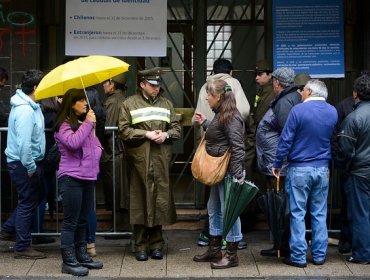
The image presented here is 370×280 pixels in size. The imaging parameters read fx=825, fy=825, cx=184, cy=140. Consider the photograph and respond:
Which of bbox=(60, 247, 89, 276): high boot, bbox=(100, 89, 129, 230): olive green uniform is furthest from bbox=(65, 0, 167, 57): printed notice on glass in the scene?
bbox=(60, 247, 89, 276): high boot

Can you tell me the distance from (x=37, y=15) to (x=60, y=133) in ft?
8.64

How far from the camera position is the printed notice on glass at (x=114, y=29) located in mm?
9883

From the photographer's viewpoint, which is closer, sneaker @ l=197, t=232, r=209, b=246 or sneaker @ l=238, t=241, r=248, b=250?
sneaker @ l=238, t=241, r=248, b=250

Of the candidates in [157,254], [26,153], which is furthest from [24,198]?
[157,254]

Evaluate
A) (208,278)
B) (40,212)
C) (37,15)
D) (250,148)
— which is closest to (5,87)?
(37,15)

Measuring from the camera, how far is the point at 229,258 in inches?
322

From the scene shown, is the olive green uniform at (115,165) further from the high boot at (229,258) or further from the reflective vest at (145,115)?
the high boot at (229,258)

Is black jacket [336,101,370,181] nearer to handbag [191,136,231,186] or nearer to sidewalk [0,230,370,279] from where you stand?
sidewalk [0,230,370,279]

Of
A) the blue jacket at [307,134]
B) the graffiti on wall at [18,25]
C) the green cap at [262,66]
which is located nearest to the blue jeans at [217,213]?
the blue jacket at [307,134]

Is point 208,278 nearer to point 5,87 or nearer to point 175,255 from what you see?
point 175,255

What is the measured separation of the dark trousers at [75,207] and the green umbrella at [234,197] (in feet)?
4.33

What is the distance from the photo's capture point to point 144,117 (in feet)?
27.5

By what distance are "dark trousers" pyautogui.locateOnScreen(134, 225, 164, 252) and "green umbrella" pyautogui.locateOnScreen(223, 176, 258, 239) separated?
0.84 m

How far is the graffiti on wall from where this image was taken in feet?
32.2
